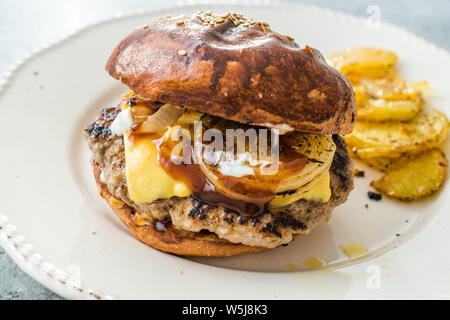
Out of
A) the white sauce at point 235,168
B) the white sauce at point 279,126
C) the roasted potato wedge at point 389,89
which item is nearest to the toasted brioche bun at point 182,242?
the white sauce at point 235,168

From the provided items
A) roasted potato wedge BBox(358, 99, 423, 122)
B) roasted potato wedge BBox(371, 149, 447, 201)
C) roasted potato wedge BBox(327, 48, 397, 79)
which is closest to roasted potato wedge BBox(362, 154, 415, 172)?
roasted potato wedge BBox(371, 149, 447, 201)

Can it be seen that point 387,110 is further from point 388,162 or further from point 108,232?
point 108,232

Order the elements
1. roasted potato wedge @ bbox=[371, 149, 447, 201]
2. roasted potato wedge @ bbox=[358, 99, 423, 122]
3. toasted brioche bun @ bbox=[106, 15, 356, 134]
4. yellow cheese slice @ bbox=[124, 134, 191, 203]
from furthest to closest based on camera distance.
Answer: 1. roasted potato wedge @ bbox=[358, 99, 423, 122]
2. roasted potato wedge @ bbox=[371, 149, 447, 201]
3. yellow cheese slice @ bbox=[124, 134, 191, 203]
4. toasted brioche bun @ bbox=[106, 15, 356, 134]

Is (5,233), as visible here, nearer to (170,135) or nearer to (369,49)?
(170,135)

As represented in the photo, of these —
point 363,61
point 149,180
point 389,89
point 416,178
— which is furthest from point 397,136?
point 149,180

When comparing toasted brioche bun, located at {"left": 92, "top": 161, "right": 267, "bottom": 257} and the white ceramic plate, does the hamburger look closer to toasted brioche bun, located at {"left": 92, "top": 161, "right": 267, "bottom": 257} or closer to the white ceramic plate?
toasted brioche bun, located at {"left": 92, "top": 161, "right": 267, "bottom": 257}

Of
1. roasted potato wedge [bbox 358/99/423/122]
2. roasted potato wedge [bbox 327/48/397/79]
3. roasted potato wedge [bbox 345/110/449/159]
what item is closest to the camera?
roasted potato wedge [bbox 345/110/449/159]
